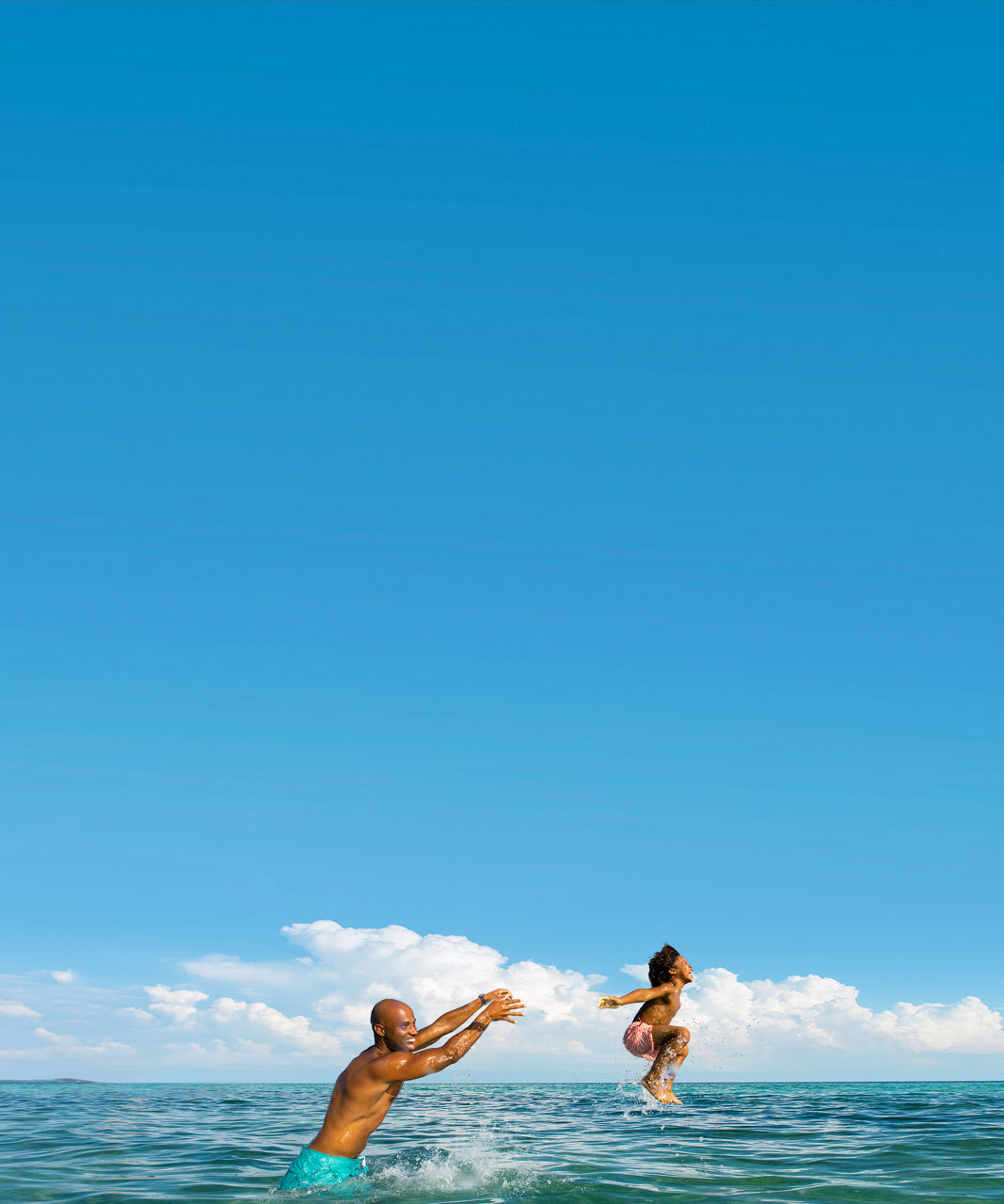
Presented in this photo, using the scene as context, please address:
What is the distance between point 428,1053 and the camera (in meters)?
13.4

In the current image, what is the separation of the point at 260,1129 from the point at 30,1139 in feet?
20.8

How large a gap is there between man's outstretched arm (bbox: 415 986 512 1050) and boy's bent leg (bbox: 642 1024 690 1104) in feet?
22.2

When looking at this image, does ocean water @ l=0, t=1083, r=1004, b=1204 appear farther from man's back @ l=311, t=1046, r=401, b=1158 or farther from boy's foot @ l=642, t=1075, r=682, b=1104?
boy's foot @ l=642, t=1075, r=682, b=1104

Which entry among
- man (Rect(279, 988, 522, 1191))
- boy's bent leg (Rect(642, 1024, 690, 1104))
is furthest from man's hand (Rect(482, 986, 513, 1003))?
boy's bent leg (Rect(642, 1024, 690, 1104))

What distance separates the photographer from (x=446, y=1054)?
1316 centimetres

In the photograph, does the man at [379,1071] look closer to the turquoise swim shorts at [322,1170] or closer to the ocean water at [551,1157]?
the turquoise swim shorts at [322,1170]

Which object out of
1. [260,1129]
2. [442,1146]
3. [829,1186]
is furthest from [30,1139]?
[829,1186]

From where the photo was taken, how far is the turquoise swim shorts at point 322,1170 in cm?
1405

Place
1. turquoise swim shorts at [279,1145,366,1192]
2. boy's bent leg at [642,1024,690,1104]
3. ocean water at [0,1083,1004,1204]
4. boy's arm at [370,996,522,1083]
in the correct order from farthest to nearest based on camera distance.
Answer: boy's bent leg at [642,1024,690,1104] → ocean water at [0,1083,1004,1204] → turquoise swim shorts at [279,1145,366,1192] → boy's arm at [370,996,522,1083]

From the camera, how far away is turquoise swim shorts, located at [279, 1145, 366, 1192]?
14.0 metres

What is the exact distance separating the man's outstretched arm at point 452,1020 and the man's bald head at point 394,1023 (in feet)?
0.51

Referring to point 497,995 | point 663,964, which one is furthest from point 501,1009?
point 663,964

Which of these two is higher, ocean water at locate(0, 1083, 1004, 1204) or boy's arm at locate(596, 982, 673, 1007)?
boy's arm at locate(596, 982, 673, 1007)

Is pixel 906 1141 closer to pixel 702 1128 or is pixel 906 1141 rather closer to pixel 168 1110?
pixel 702 1128
